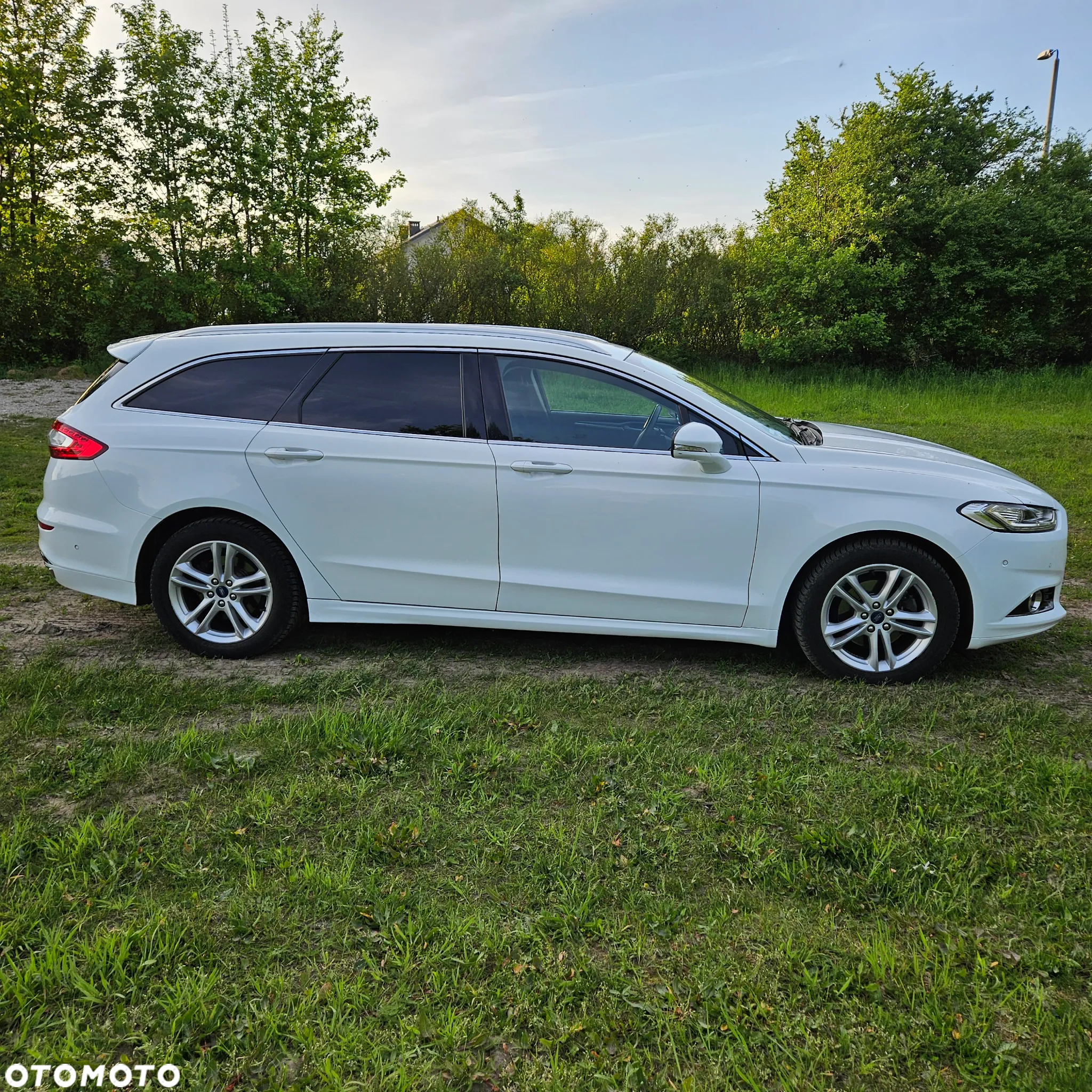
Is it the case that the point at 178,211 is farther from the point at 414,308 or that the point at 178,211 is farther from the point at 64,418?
the point at 64,418

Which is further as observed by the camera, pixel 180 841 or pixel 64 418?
pixel 64 418

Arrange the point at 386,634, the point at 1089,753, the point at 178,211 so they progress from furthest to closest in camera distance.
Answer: the point at 178,211
the point at 386,634
the point at 1089,753

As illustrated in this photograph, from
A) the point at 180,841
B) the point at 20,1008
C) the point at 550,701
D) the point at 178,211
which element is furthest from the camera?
the point at 178,211

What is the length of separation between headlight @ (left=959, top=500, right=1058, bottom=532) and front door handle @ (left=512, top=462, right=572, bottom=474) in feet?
6.35

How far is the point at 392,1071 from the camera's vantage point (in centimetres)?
203

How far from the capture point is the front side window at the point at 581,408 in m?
4.32

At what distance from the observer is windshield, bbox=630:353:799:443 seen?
14.7ft

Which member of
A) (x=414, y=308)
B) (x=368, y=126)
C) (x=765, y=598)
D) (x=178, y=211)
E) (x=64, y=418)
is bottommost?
(x=765, y=598)

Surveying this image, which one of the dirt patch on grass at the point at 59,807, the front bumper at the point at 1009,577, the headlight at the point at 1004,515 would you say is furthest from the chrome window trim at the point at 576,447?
the dirt patch on grass at the point at 59,807

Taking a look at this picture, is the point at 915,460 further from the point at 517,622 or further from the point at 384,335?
the point at 384,335

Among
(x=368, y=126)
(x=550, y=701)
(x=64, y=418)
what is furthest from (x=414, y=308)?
(x=550, y=701)

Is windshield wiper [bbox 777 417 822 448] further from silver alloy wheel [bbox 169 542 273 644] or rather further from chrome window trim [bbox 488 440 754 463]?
silver alloy wheel [bbox 169 542 273 644]

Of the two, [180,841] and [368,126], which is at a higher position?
[368,126]

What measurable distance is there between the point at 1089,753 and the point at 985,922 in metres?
1.48
